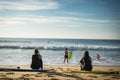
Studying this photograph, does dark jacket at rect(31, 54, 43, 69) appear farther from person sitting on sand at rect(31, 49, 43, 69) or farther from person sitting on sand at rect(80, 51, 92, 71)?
person sitting on sand at rect(80, 51, 92, 71)

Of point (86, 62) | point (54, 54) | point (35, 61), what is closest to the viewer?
point (35, 61)

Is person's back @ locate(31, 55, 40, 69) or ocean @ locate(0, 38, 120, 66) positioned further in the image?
ocean @ locate(0, 38, 120, 66)

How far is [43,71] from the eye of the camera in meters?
14.9

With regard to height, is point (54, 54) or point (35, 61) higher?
point (54, 54)

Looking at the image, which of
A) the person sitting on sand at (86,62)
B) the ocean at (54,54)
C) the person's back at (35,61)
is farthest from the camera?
the ocean at (54,54)

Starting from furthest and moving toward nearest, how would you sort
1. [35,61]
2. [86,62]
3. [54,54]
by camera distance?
[54,54] < [86,62] < [35,61]

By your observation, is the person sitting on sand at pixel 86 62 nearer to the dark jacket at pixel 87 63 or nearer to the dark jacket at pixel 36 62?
the dark jacket at pixel 87 63

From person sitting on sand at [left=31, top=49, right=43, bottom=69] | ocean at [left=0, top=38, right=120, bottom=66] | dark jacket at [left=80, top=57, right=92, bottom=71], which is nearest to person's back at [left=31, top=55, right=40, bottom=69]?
person sitting on sand at [left=31, top=49, right=43, bottom=69]

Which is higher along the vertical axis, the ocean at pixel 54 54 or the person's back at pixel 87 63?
the ocean at pixel 54 54

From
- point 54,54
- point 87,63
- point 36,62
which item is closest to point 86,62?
point 87,63

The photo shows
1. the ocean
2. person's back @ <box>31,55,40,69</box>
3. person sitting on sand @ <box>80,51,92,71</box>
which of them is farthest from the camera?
the ocean

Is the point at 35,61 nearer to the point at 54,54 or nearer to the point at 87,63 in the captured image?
the point at 87,63

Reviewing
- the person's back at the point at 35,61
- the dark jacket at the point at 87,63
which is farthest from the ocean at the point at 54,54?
the dark jacket at the point at 87,63

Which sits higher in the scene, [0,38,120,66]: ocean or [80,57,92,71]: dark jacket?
[0,38,120,66]: ocean
